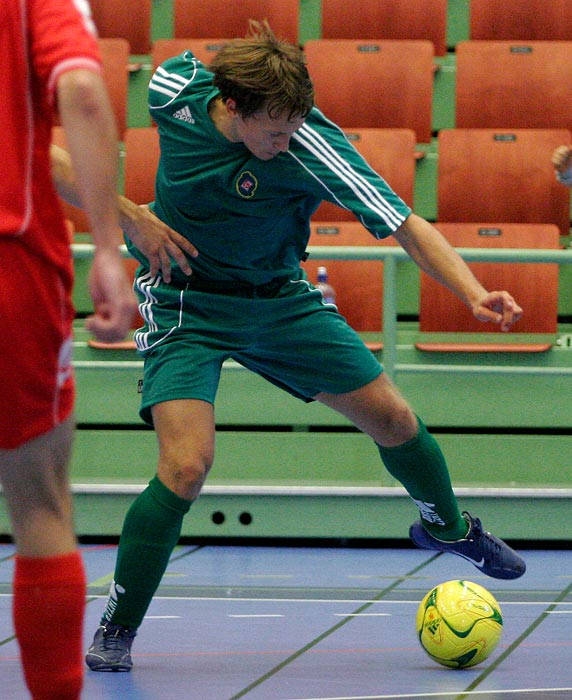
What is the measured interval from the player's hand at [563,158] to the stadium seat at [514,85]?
8.32 feet

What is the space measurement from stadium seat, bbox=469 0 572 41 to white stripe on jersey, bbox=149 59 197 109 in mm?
4008

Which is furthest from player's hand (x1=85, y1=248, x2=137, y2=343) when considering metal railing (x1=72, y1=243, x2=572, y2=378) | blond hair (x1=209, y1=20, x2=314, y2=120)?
metal railing (x1=72, y1=243, x2=572, y2=378)

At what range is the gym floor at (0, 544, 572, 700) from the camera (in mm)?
2822

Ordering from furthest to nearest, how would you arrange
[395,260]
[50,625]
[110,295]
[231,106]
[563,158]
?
[395,260] → [563,158] → [231,106] → [50,625] → [110,295]

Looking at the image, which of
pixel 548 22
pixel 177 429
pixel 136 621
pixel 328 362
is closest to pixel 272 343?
pixel 328 362

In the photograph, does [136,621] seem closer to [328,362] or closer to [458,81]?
[328,362]

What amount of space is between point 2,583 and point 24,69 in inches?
107

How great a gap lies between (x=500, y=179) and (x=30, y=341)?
4.26 m

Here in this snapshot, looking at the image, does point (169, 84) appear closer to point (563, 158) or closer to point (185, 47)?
point (563, 158)

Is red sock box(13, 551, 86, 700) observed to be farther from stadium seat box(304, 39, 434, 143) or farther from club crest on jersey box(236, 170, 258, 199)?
stadium seat box(304, 39, 434, 143)

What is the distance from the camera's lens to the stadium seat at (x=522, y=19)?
6.66 metres

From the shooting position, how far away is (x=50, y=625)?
189 centimetres

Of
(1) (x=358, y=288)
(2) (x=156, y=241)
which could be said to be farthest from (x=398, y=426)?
(1) (x=358, y=288)

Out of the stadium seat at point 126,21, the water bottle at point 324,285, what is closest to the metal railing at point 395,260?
the water bottle at point 324,285
